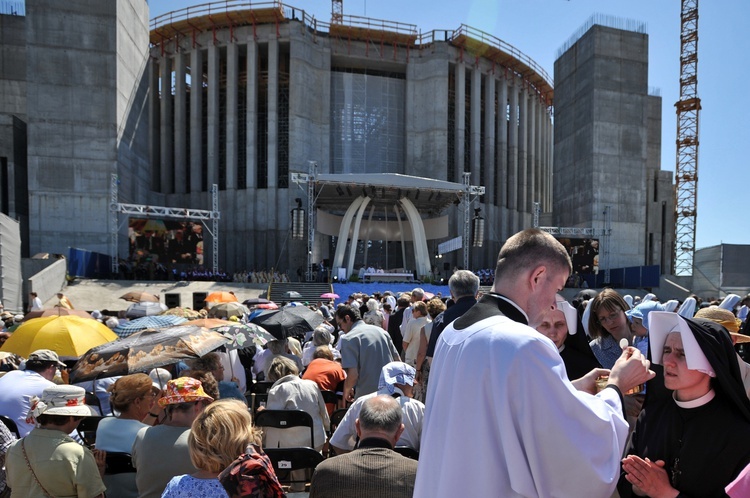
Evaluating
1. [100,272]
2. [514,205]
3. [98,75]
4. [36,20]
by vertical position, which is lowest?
[100,272]

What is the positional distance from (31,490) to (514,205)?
45.5 metres

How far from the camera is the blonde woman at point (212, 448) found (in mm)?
2521

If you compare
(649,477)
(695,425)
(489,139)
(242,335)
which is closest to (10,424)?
(242,335)

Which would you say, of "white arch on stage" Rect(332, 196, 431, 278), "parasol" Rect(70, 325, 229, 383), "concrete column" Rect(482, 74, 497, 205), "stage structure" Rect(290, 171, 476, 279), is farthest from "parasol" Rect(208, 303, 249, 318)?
"concrete column" Rect(482, 74, 497, 205)

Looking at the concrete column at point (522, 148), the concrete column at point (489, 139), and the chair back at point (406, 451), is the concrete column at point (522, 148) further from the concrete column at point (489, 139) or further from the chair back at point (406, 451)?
the chair back at point (406, 451)

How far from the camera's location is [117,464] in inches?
148

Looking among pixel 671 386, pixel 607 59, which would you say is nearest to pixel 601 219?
pixel 607 59

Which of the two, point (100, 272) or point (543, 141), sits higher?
point (543, 141)

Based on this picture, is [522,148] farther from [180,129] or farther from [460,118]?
[180,129]

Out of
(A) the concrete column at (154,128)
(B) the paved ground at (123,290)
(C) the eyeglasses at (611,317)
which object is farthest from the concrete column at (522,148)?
(C) the eyeglasses at (611,317)

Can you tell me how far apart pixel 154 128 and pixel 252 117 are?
33.4ft

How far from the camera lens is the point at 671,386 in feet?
7.35

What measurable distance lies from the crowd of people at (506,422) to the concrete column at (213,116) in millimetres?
38033

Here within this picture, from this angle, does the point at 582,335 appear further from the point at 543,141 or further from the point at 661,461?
the point at 543,141
